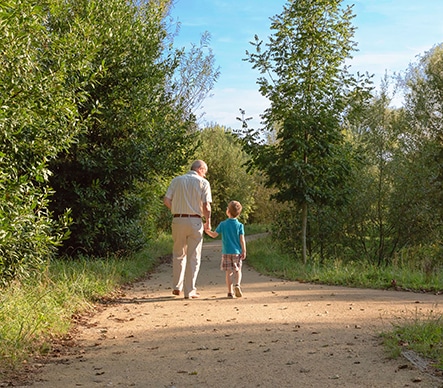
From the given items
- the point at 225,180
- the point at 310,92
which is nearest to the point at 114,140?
the point at 310,92

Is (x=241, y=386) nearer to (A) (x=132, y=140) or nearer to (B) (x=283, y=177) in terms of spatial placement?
(A) (x=132, y=140)

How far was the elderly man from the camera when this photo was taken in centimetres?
980

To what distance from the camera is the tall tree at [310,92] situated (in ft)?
50.9

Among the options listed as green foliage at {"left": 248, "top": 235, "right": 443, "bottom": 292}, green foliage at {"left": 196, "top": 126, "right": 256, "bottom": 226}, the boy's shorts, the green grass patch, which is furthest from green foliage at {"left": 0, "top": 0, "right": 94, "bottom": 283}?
green foliage at {"left": 196, "top": 126, "right": 256, "bottom": 226}

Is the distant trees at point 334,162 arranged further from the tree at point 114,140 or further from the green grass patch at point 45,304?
the green grass patch at point 45,304

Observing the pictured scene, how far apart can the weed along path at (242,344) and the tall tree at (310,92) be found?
→ 5.85 m

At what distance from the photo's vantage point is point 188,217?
9844mm

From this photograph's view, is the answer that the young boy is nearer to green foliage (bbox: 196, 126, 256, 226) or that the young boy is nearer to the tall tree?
the tall tree

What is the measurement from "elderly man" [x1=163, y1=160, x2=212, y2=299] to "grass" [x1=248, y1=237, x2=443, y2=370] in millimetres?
3842

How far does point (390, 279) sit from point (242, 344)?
652 centimetres

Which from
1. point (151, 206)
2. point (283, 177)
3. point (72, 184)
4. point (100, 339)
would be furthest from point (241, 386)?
point (151, 206)

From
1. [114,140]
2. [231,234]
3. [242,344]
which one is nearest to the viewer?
[242,344]

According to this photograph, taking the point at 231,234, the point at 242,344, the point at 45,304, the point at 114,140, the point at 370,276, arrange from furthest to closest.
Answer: the point at 114,140
the point at 370,276
the point at 231,234
the point at 45,304
the point at 242,344

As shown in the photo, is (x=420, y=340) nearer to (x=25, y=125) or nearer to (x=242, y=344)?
(x=242, y=344)
